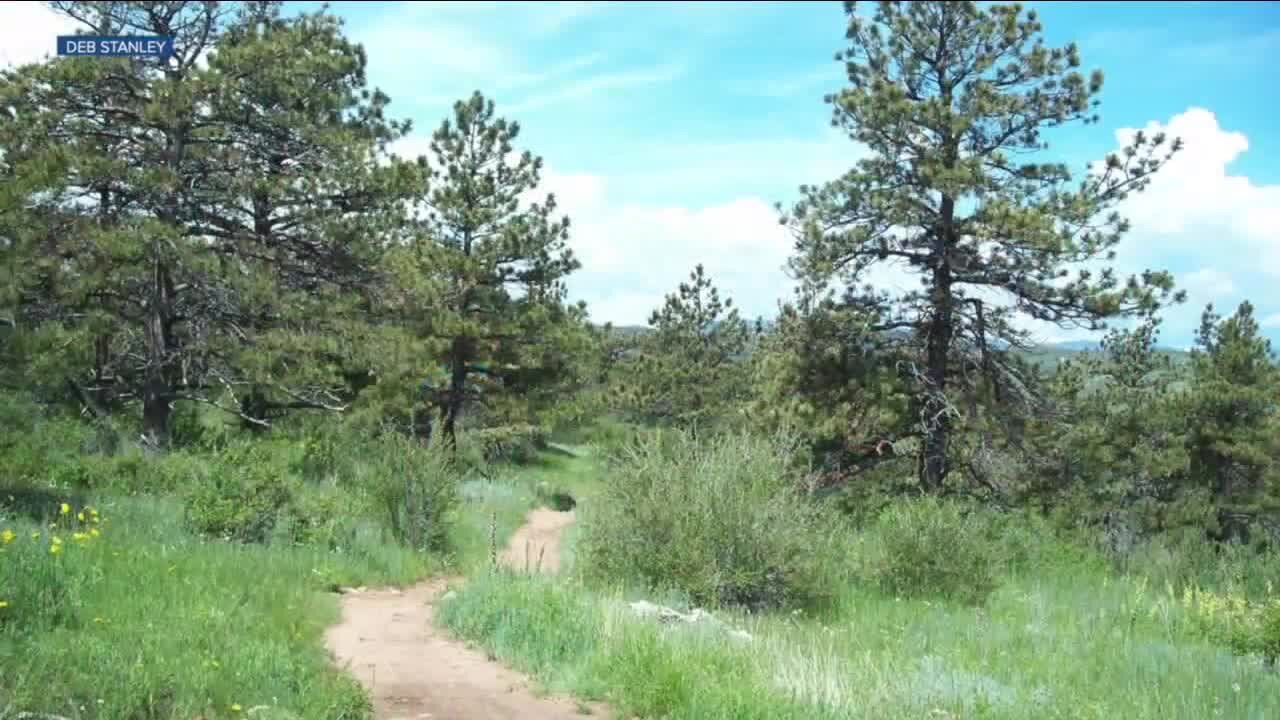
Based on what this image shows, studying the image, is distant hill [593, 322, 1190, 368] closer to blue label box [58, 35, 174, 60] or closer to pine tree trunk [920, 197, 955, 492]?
pine tree trunk [920, 197, 955, 492]

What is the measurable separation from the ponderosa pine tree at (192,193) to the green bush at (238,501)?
430 cm

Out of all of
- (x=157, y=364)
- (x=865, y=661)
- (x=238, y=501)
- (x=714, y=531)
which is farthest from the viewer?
(x=157, y=364)

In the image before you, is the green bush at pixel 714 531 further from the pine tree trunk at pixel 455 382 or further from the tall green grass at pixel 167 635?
the pine tree trunk at pixel 455 382

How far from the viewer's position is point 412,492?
14.4 metres

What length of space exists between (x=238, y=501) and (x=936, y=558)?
8.98 m

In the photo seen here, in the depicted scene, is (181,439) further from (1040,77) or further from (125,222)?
(1040,77)

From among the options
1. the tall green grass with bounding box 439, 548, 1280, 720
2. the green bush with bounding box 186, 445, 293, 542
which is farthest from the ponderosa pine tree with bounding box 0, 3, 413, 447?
the tall green grass with bounding box 439, 548, 1280, 720

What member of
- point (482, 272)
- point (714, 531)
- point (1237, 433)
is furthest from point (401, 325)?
point (1237, 433)

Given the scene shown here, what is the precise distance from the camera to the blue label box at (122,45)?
58.9 feet

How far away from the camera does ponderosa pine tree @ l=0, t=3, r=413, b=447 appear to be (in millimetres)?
17062

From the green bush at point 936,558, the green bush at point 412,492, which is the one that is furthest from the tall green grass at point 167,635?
the green bush at point 936,558

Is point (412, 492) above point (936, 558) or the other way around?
above

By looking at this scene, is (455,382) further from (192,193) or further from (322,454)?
(192,193)

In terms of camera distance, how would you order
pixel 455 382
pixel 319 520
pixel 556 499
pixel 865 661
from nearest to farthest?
pixel 865 661, pixel 319 520, pixel 556 499, pixel 455 382
